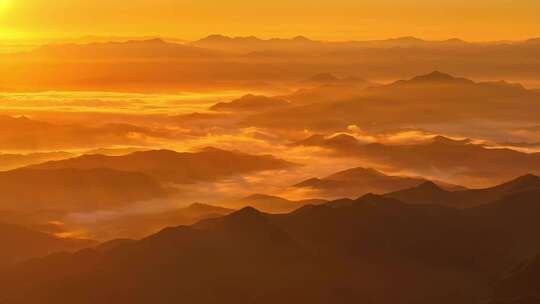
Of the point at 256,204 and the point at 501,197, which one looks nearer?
the point at 501,197

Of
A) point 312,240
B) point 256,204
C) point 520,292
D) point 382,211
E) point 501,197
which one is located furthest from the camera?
point 256,204

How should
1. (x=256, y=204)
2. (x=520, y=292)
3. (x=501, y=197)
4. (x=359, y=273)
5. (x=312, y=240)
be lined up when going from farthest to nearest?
(x=256, y=204), (x=501, y=197), (x=312, y=240), (x=359, y=273), (x=520, y=292)

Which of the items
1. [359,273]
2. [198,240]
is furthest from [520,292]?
[198,240]

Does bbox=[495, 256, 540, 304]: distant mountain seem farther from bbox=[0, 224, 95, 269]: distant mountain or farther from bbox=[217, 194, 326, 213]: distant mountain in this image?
bbox=[217, 194, 326, 213]: distant mountain

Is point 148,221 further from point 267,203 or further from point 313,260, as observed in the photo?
point 313,260

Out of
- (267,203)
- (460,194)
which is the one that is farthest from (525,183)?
(267,203)

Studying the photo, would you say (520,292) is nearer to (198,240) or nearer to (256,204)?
(198,240)

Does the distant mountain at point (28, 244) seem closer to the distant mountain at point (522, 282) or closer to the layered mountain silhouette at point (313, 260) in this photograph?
the layered mountain silhouette at point (313, 260)

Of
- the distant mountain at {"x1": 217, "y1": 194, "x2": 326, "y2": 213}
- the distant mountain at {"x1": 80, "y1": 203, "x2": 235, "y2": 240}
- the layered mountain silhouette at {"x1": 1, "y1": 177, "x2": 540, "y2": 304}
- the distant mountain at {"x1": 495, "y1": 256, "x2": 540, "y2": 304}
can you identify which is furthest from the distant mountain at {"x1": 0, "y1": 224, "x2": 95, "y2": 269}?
the distant mountain at {"x1": 495, "y1": 256, "x2": 540, "y2": 304}
